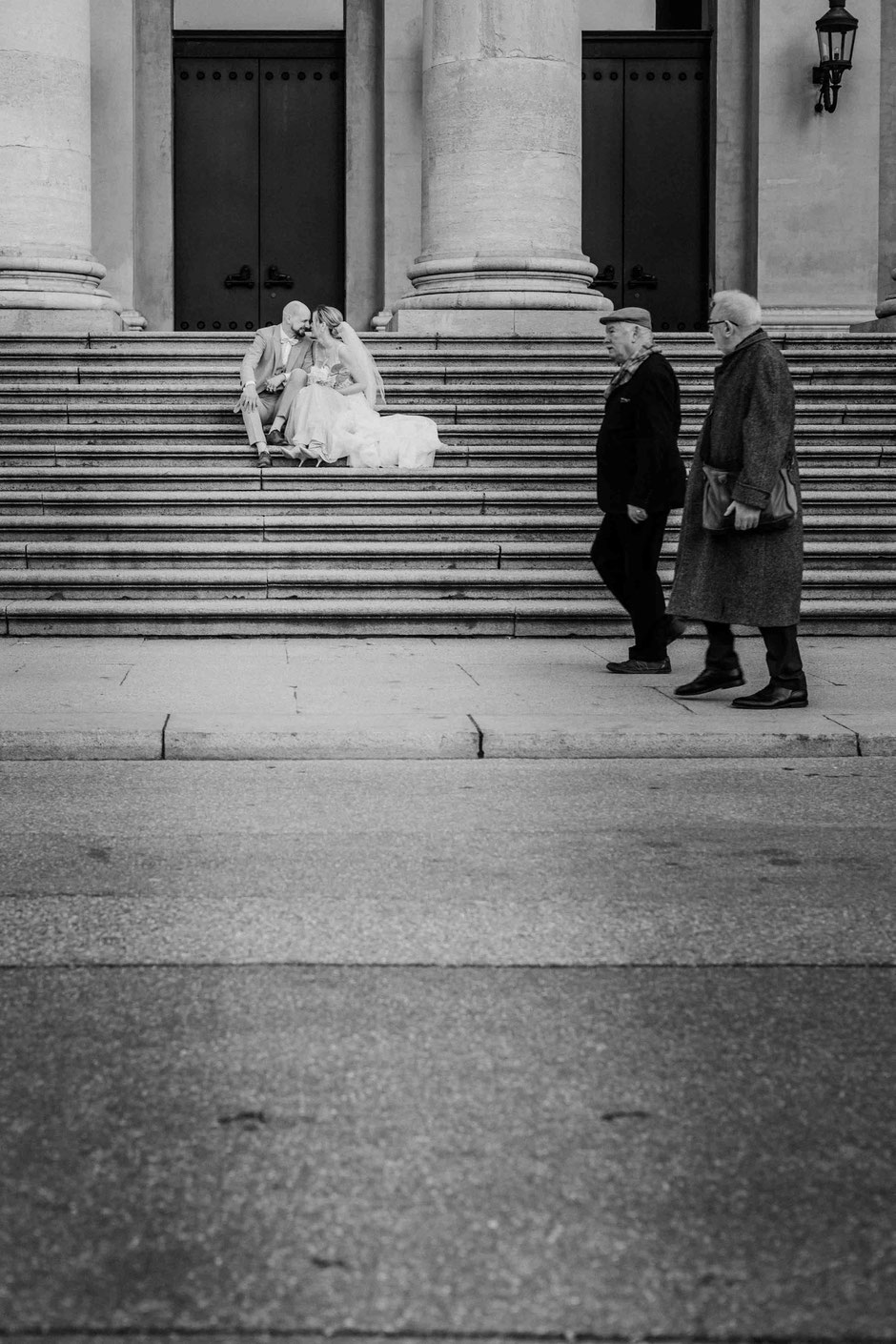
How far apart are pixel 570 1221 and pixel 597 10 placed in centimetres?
2098

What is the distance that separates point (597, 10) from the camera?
2256 cm

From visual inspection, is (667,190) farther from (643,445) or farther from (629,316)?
(643,445)

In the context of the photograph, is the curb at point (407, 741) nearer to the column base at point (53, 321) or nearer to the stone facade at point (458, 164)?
the column base at point (53, 321)

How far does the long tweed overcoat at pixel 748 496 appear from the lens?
9.46 metres

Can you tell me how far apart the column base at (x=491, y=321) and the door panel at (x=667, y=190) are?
15.6 feet

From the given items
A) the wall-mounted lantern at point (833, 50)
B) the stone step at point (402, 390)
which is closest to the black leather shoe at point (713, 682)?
the stone step at point (402, 390)

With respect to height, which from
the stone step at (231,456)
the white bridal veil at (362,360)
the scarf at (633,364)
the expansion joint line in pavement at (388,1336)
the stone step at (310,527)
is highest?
the white bridal veil at (362,360)

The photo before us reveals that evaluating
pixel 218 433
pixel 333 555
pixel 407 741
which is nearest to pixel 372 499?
pixel 333 555

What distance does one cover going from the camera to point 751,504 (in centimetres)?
948

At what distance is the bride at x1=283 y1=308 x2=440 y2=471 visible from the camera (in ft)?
48.4

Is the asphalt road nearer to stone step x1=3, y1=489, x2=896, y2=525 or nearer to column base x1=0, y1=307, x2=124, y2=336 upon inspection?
stone step x1=3, y1=489, x2=896, y2=525

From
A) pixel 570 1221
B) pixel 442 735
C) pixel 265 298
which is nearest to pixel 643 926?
pixel 570 1221

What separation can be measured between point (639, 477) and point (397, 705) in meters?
2.02

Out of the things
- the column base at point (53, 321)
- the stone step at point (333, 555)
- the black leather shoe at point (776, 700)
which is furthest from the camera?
the column base at point (53, 321)
